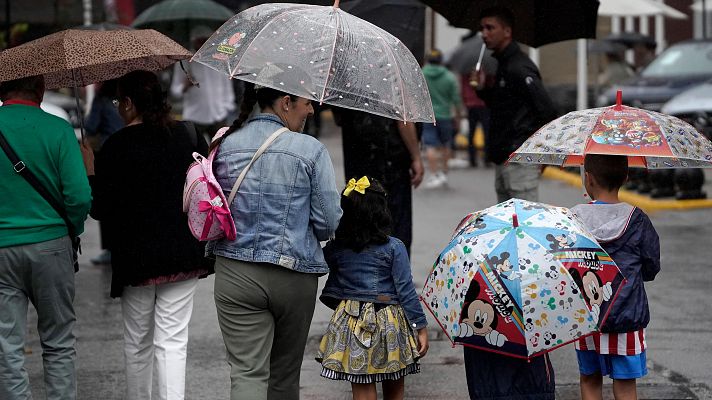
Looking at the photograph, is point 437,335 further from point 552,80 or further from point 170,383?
point 552,80

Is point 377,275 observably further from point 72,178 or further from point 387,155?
point 387,155

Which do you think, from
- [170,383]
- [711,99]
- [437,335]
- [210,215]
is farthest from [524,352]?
[711,99]

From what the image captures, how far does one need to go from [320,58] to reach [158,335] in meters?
1.68

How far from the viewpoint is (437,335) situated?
340 inches

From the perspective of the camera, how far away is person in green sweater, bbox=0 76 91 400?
5680mm

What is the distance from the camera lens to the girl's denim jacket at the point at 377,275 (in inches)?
230

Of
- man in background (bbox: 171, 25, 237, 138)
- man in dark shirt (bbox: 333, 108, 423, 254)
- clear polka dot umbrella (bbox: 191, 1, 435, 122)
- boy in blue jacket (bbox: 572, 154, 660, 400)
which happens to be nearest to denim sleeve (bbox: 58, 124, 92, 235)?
clear polka dot umbrella (bbox: 191, 1, 435, 122)

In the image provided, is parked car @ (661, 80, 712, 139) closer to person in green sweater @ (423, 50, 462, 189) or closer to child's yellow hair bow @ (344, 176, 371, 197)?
person in green sweater @ (423, 50, 462, 189)

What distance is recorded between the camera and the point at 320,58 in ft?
17.6

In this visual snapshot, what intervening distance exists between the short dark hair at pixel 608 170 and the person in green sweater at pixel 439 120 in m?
11.4

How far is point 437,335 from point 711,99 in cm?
1036

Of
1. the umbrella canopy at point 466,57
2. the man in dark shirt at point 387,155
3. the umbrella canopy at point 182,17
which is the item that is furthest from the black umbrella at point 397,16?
the umbrella canopy at point 466,57

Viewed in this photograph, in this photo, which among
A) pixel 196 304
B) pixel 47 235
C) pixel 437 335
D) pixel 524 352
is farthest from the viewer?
pixel 196 304

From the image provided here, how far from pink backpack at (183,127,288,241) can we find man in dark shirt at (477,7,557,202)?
3769 millimetres
